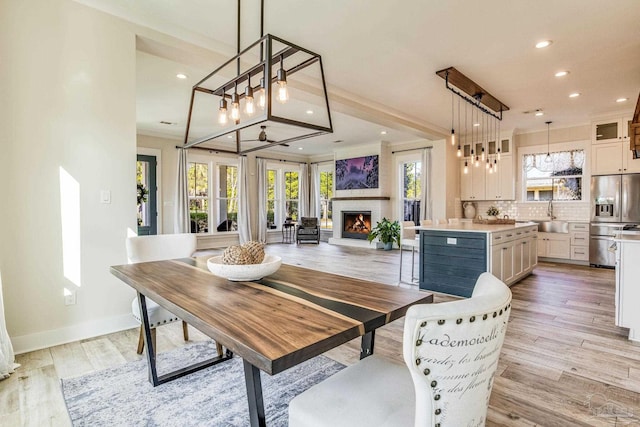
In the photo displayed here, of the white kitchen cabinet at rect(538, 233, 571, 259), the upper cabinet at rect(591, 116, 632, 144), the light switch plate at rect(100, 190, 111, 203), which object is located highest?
the upper cabinet at rect(591, 116, 632, 144)

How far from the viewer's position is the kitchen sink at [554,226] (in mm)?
6401

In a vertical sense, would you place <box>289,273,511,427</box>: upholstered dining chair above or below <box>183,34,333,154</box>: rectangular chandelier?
below

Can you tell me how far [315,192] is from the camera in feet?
35.4

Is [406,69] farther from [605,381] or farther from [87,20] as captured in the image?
[605,381]

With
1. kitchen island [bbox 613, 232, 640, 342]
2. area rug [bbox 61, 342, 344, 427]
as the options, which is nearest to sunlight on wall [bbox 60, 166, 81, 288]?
area rug [bbox 61, 342, 344, 427]

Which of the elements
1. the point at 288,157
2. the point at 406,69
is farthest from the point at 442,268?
the point at 288,157

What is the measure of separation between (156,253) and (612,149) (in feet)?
25.0

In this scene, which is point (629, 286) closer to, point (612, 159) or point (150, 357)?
point (150, 357)

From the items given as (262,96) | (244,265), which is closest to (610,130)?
(262,96)

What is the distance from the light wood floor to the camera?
69.8 inches

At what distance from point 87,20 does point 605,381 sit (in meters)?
4.67

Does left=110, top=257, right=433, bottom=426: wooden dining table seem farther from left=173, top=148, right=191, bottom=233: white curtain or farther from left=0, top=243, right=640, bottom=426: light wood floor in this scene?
left=173, top=148, right=191, bottom=233: white curtain

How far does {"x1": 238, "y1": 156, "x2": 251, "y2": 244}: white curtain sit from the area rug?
6.71m

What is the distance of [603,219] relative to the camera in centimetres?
601
